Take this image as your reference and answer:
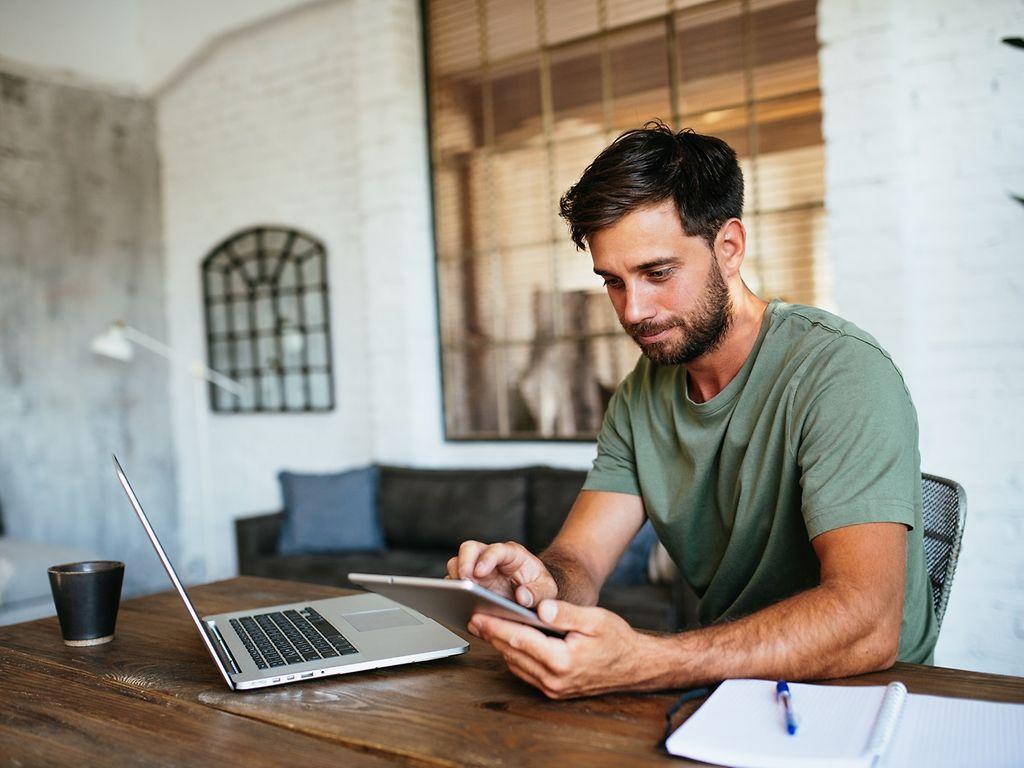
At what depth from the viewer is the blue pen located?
930 millimetres

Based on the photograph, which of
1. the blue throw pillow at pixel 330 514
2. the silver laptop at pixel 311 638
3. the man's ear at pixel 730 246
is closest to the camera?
the silver laptop at pixel 311 638

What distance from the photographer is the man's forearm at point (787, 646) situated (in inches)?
43.4

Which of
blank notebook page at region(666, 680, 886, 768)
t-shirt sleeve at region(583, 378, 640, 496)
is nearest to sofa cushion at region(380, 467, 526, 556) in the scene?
t-shirt sleeve at region(583, 378, 640, 496)

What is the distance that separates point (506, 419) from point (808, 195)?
1.66 meters

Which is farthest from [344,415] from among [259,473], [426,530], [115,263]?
[115,263]

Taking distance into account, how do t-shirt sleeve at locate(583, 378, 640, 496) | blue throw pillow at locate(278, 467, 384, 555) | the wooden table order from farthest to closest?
blue throw pillow at locate(278, 467, 384, 555) < t-shirt sleeve at locate(583, 378, 640, 496) < the wooden table

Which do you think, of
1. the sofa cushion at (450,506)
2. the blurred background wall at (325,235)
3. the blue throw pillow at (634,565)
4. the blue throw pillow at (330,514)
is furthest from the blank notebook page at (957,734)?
Answer: the blue throw pillow at (330,514)

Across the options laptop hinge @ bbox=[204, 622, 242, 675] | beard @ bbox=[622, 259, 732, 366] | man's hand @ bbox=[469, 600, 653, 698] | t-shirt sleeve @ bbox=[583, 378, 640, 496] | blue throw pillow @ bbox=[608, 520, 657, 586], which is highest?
beard @ bbox=[622, 259, 732, 366]

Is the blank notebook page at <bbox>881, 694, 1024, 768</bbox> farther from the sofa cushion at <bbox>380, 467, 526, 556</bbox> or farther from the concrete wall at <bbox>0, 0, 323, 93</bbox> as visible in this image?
the concrete wall at <bbox>0, 0, 323, 93</bbox>

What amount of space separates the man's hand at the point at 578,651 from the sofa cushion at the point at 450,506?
2.71 metres

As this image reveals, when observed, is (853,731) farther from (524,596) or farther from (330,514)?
(330,514)

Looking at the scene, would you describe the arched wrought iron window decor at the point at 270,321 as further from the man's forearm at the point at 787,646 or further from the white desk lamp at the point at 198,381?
the man's forearm at the point at 787,646

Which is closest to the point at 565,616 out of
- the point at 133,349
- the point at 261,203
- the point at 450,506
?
the point at 450,506

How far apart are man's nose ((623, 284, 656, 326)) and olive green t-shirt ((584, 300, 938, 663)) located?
0.62 feet
